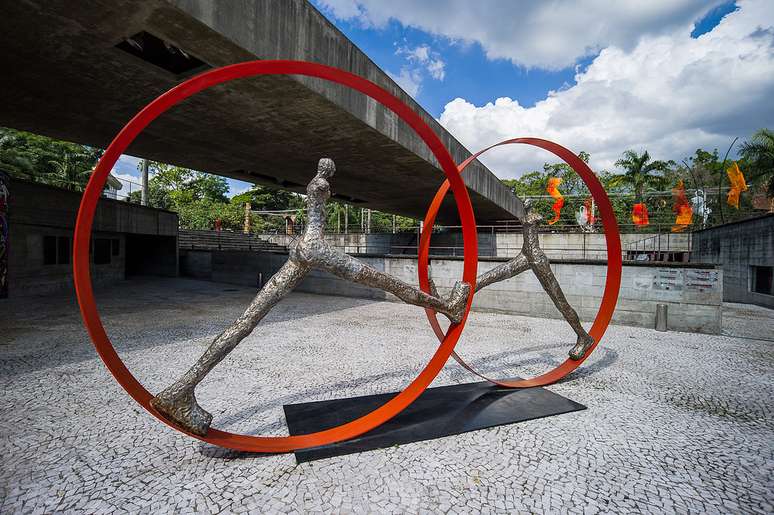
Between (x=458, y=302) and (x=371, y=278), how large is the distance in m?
1.20

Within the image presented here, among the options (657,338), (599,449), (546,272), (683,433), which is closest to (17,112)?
(546,272)

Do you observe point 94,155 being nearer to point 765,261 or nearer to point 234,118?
point 234,118

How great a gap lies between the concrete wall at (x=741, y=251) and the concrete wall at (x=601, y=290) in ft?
14.4

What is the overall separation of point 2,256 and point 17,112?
5.23m

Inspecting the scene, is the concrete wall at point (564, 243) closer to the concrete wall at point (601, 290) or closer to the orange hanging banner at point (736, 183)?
the orange hanging banner at point (736, 183)

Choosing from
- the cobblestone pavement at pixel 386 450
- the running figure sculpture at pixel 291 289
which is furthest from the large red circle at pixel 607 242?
the running figure sculpture at pixel 291 289

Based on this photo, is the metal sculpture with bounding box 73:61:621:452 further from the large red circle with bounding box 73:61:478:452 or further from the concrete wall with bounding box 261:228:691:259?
the concrete wall with bounding box 261:228:691:259

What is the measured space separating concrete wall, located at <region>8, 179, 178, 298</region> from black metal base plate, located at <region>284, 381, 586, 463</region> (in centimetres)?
1523

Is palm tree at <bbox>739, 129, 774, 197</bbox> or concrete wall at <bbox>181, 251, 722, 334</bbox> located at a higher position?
palm tree at <bbox>739, 129, 774, 197</bbox>

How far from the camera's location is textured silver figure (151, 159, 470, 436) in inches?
123

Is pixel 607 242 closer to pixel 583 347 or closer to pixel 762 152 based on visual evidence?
pixel 583 347

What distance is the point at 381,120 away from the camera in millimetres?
9219

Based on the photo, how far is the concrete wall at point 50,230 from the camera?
43.2 ft

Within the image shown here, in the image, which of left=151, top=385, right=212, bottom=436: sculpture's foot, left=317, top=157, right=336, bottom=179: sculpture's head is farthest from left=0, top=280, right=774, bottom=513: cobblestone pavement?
left=317, top=157, right=336, bottom=179: sculpture's head
